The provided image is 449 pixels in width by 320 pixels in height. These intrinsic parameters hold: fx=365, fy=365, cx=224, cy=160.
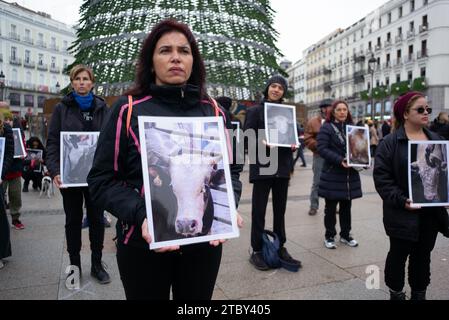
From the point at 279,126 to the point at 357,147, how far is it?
1.37 metres

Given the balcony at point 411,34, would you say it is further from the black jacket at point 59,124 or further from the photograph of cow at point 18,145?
the black jacket at point 59,124

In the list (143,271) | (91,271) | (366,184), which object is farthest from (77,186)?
(366,184)

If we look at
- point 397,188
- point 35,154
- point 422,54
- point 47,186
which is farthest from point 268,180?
point 422,54

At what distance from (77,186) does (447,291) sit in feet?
12.0

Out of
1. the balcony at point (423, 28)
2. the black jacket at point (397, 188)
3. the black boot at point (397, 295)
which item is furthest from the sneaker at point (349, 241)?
the balcony at point (423, 28)

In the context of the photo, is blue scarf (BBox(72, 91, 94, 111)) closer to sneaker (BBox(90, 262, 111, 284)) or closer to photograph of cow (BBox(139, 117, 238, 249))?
sneaker (BBox(90, 262, 111, 284))

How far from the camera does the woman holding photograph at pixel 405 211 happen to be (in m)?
2.91

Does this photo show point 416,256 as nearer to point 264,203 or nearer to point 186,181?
point 264,203

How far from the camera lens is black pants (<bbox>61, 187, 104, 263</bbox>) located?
358cm

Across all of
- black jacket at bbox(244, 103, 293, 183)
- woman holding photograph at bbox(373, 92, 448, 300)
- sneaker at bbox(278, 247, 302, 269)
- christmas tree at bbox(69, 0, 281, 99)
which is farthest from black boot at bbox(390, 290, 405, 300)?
christmas tree at bbox(69, 0, 281, 99)

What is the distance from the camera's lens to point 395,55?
5703cm

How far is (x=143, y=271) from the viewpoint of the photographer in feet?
6.07

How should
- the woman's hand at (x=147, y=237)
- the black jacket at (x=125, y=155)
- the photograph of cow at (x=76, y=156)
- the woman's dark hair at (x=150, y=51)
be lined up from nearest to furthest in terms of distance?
the woman's hand at (x=147, y=237) → the black jacket at (x=125, y=155) → the woman's dark hair at (x=150, y=51) → the photograph of cow at (x=76, y=156)

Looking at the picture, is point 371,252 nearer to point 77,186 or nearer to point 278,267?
point 278,267
